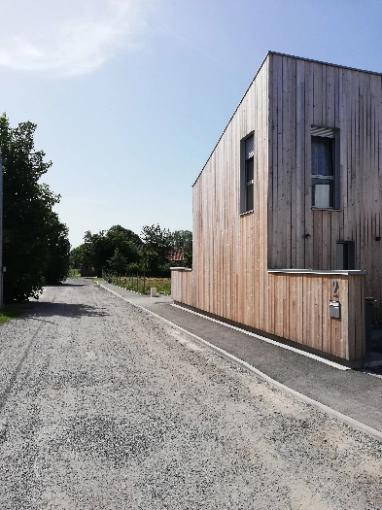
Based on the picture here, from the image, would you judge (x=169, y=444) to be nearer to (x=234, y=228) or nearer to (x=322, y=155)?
(x=234, y=228)

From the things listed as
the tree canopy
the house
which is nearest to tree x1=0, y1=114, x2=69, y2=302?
the house

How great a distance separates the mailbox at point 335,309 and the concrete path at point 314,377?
99 cm

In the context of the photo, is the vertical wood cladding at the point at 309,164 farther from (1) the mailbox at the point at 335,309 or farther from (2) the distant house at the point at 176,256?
(2) the distant house at the point at 176,256

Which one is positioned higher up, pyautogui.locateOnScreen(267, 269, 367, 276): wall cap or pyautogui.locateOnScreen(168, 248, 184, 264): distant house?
pyautogui.locateOnScreen(168, 248, 184, 264): distant house

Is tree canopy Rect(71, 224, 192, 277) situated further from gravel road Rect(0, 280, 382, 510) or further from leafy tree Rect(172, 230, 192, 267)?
gravel road Rect(0, 280, 382, 510)

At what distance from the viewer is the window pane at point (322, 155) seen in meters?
11.3

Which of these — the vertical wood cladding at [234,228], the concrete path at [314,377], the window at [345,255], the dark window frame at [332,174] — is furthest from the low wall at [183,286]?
the dark window frame at [332,174]

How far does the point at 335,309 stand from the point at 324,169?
5507mm

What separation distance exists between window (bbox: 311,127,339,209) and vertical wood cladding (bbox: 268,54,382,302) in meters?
0.20

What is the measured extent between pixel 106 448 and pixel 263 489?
1.73 metres

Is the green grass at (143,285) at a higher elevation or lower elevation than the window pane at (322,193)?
lower

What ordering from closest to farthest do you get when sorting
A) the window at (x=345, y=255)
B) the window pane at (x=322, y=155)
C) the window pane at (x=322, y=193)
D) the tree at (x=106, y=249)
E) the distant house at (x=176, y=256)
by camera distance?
the window pane at (x=322, y=193) → the window pane at (x=322, y=155) → the window at (x=345, y=255) → the tree at (x=106, y=249) → the distant house at (x=176, y=256)

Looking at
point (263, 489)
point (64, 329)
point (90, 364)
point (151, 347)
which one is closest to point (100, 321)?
point (64, 329)

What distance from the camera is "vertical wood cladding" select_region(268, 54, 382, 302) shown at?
10641 millimetres
